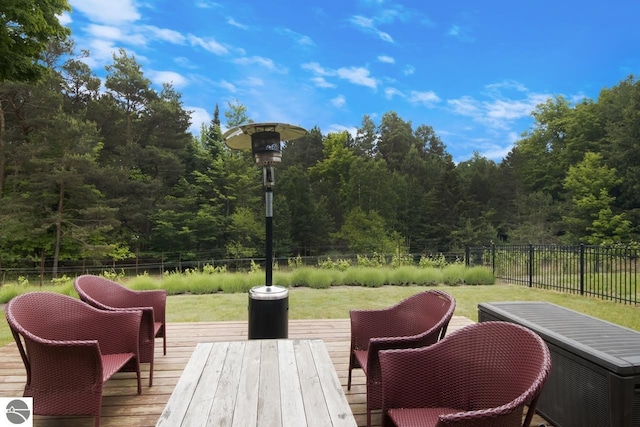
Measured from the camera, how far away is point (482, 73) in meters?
42.2

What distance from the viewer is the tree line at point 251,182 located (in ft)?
60.9

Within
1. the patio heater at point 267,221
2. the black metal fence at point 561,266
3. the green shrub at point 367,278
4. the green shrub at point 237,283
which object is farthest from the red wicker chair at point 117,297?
the black metal fence at point 561,266

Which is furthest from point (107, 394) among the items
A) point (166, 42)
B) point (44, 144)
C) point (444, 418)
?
point (166, 42)

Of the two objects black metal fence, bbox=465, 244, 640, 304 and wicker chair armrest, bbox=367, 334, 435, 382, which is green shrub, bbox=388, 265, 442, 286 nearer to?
black metal fence, bbox=465, 244, 640, 304

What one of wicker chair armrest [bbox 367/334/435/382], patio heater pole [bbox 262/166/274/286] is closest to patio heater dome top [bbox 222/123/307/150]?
patio heater pole [bbox 262/166/274/286]

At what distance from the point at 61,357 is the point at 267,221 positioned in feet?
6.14

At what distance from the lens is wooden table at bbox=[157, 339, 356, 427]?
1317 millimetres

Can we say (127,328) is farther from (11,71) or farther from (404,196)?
(404,196)

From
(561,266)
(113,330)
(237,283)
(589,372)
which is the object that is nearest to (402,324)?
(589,372)

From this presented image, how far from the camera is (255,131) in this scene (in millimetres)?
3439

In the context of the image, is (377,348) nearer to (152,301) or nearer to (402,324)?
(402,324)

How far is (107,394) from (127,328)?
43 centimetres

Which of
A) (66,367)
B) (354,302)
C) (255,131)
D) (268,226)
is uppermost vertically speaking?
(255,131)

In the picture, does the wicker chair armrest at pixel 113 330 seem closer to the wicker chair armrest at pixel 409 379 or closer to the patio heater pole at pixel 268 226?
the patio heater pole at pixel 268 226
